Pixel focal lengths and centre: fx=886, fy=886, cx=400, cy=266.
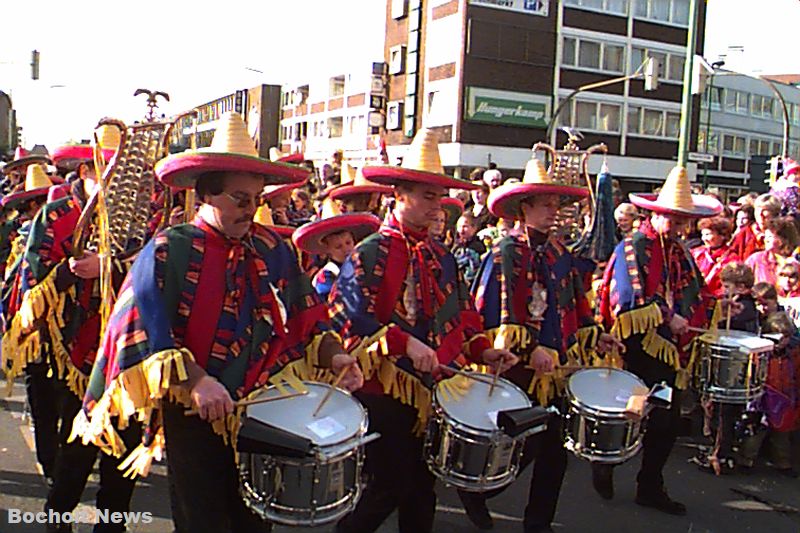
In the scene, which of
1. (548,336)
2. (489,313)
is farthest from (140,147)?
(548,336)

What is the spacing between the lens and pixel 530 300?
476cm

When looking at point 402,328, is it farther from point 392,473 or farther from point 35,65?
point 35,65

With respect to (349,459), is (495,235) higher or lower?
higher

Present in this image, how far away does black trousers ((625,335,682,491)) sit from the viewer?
17.8 feet

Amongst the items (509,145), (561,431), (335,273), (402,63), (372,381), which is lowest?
(561,431)

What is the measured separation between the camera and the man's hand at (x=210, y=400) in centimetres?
303

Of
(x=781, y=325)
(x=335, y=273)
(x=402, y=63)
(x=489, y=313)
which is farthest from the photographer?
(x=402, y=63)

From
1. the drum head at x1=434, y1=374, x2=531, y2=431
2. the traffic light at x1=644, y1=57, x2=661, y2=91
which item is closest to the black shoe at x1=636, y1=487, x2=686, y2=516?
the drum head at x1=434, y1=374, x2=531, y2=431

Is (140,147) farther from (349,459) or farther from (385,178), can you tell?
(349,459)

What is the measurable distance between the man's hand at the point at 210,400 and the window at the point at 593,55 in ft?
138

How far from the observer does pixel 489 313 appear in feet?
15.5

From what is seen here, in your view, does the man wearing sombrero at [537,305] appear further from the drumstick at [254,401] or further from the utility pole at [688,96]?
the utility pole at [688,96]

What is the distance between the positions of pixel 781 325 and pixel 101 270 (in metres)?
4.86

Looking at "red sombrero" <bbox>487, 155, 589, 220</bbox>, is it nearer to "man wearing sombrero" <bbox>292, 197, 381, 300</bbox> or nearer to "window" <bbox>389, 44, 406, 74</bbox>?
"man wearing sombrero" <bbox>292, 197, 381, 300</bbox>
